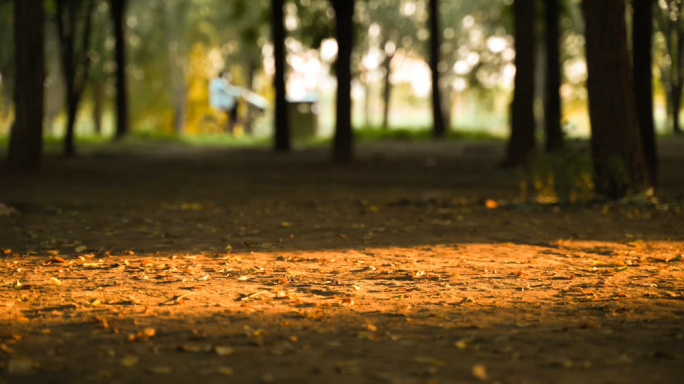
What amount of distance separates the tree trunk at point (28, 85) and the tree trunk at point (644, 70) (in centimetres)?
942

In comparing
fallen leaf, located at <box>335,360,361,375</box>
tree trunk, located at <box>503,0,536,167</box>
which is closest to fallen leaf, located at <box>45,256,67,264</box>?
fallen leaf, located at <box>335,360,361,375</box>

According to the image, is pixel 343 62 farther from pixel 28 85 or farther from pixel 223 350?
pixel 223 350

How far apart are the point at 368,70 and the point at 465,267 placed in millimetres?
42557

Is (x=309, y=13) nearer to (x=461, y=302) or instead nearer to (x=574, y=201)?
(x=574, y=201)

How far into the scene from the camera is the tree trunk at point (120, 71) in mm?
24969

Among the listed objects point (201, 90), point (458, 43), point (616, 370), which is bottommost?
point (616, 370)

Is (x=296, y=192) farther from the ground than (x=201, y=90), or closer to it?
closer to it

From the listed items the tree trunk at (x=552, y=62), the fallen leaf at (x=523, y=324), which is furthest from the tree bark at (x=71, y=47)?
the fallen leaf at (x=523, y=324)

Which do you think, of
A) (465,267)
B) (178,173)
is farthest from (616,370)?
(178,173)

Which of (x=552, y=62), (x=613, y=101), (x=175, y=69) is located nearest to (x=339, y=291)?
(x=613, y=101)

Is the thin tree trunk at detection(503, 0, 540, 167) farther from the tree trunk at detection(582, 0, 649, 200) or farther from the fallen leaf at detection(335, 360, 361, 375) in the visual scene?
the fallen leaf at detection(335, 360, 361, 375)

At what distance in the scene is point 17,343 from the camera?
4176 millimetres

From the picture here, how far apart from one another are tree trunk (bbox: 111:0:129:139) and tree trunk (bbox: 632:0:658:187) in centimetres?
1721

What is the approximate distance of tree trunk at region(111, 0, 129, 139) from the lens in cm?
2497
